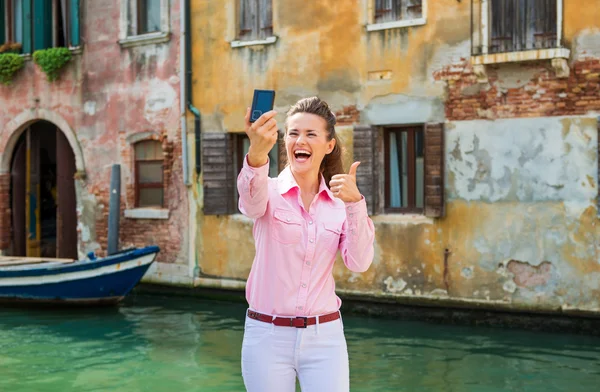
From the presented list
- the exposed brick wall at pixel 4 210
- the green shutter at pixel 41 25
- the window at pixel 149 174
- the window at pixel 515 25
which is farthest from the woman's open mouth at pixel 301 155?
the exposed brick wall at pixel 4 210

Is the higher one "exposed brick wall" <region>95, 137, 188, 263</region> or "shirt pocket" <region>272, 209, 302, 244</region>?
"shirt pocket" <region>272, 209, 302, 244</region>

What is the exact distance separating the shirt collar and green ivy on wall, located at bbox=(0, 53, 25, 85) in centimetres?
1339

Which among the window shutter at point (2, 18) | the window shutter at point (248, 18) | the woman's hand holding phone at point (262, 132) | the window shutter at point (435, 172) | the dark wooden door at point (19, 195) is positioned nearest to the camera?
the woman's hand holding phone at point (262, 132)

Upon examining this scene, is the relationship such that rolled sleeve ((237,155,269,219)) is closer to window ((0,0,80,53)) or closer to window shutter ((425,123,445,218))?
window shutter ((425,123,445,218))

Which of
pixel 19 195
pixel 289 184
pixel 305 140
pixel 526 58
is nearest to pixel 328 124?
pixel 305 140

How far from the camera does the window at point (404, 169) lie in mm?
11672

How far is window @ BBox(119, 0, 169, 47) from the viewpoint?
1437 centimetres

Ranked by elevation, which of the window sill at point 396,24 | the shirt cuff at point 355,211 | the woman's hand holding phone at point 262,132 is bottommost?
the shirt cuff at point 355,211

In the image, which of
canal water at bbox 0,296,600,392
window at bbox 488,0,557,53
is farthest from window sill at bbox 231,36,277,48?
canal water at bbox 0,296,600,392

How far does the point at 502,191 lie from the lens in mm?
10852

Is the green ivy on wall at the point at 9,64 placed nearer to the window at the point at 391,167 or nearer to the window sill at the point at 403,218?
the window at the point at 391,167

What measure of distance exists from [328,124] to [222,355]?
614 centimetres

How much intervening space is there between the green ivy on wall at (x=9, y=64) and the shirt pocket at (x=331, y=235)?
534 inches

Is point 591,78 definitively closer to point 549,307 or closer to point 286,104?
point 549,307
